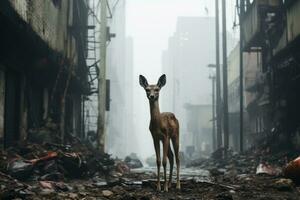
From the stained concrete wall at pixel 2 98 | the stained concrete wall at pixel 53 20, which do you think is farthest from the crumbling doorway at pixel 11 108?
the stained concrete wall at pixel 53 20

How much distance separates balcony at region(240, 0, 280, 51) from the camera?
73.0 ft

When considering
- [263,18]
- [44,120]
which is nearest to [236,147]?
[263,18]

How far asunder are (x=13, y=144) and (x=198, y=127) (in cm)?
6087

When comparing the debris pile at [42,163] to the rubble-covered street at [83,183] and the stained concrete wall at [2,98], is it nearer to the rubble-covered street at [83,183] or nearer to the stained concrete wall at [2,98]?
the rubble-covered street at [83,183]

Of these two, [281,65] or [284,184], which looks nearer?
[284,184]

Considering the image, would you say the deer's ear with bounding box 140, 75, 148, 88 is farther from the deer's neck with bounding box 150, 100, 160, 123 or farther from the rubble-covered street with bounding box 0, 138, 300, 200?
the rubble-covered street with bounding box 0, 138, 300, 200

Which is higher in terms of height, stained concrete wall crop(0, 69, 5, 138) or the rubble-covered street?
stained concrete wall crop(0, 69, 5, 138)

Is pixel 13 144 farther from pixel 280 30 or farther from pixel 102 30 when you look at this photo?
pixel 280 30

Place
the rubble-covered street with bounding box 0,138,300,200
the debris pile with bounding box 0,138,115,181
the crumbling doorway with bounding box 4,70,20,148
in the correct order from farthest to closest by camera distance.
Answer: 1. the crumbling doorway with bounding box 4,70,20,148
2. the debris pile with bounding box 0,138,115,181
3. the rubble-covered street with bounding box 0,138,300,200

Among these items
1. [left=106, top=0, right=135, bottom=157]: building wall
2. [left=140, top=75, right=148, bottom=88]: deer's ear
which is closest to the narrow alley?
[left=140, top=75, right=148, bottom=88]: deer's ear

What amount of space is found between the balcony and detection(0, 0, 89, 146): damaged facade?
8.15 meters

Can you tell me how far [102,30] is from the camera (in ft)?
67.9

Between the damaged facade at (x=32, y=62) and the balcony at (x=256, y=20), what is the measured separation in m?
8.15

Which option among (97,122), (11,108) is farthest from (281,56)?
(11,108)
